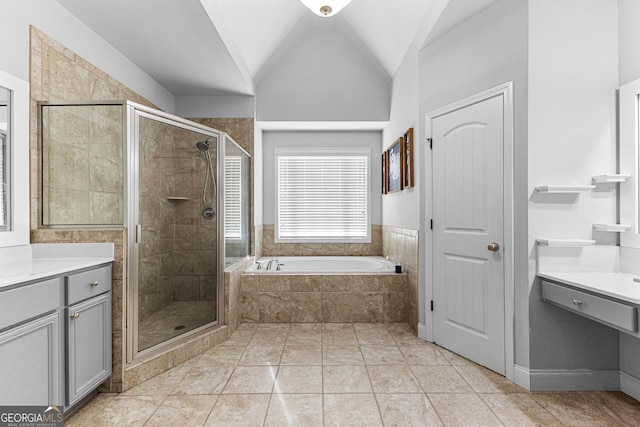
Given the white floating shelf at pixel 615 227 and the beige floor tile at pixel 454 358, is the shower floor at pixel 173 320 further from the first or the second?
the white floating shelf at pixel 615 227

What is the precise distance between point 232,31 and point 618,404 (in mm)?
3879

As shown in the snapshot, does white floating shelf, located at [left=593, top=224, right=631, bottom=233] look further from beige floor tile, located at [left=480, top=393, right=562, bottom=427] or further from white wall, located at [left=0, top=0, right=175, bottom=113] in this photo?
white wall, located at [left=0, top=0, right=175, bottom=113]

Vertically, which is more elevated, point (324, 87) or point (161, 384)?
point (324, 87)

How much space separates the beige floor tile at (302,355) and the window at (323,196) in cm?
200

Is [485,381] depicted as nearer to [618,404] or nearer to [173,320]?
[618,404]

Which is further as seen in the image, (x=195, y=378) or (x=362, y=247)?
(x=362, y=247)

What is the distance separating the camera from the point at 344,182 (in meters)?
4.69

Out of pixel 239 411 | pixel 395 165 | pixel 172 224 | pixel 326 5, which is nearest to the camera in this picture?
pixel 239 411

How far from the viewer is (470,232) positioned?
2.53 meters

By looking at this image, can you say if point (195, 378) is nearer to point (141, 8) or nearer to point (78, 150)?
point (78, 150)

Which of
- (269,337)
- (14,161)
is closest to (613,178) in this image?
(269,337)

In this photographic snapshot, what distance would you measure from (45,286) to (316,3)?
2260 mm

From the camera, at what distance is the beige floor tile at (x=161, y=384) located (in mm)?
2076

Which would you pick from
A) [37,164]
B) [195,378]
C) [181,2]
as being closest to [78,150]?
[37,164]
